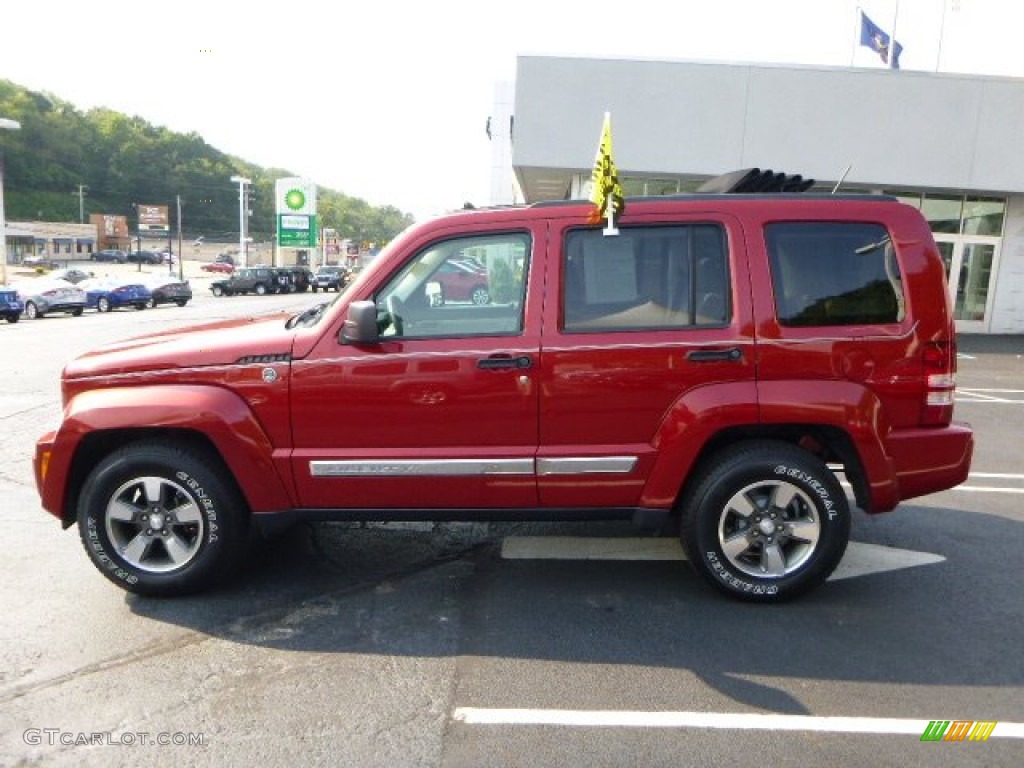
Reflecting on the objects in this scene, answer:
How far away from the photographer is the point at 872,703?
3160 millimetres

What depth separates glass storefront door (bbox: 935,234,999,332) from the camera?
18.9m

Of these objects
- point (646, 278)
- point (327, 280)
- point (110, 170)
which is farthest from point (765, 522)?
point (110, 170)

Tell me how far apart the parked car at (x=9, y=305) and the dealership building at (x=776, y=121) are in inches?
688

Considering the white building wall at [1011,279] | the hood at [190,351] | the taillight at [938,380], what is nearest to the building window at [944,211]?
the white building wall at [1011,279]

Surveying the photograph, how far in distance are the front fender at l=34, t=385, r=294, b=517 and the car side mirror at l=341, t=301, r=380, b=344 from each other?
0.68m

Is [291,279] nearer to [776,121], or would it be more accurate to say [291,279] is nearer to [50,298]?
[50,298]

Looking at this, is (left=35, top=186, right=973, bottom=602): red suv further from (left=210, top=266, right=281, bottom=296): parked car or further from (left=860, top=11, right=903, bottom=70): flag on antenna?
(left=210, top=266, right=281, bottom=296): parked car

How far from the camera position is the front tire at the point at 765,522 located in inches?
154

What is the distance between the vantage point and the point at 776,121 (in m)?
16.6

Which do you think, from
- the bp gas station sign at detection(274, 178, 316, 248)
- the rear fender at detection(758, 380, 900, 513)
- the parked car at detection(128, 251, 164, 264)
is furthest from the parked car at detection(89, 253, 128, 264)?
the rear fender at detection(758, 380, 900, 513)

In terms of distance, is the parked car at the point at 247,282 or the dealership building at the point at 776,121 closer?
the dealership building at the point at 776,121

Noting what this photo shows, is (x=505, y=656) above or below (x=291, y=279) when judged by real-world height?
below

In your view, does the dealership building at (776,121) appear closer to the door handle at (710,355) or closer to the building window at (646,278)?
the building window at (646,278)

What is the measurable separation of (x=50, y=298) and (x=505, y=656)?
1170 inches
